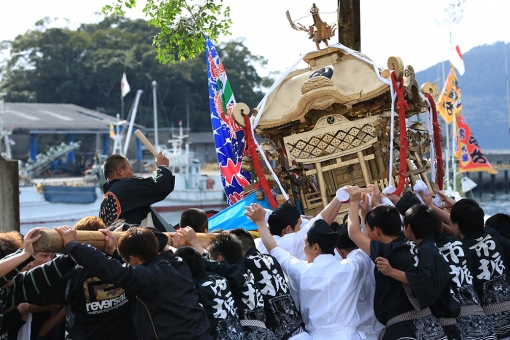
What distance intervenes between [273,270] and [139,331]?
1152 millimetres

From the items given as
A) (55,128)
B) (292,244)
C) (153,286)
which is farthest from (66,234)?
(55,128)

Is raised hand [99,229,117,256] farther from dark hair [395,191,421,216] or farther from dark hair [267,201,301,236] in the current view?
dark hair [395,191,421,216]

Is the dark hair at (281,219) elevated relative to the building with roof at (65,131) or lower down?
lower down

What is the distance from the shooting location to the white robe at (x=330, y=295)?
4918 millimetres

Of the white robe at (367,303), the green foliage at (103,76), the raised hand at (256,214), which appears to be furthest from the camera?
the green foliage at (103,76)

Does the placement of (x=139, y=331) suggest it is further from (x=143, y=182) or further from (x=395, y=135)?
(x=395, y=135)

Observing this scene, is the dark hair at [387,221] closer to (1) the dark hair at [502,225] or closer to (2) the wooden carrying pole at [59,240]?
(1) the dark hair at [502,225]

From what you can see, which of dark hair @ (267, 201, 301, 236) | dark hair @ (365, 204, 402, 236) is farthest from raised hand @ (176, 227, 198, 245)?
dark hair @ (365, 204, 402, 236)

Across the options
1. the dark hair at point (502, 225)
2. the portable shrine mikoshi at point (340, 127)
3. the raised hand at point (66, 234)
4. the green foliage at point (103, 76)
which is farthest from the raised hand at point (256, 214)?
the green foliage at point (103, 76)

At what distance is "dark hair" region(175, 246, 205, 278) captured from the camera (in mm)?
4523

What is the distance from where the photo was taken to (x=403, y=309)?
193 inches

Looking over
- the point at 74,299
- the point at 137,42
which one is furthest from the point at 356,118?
the point at 137,42

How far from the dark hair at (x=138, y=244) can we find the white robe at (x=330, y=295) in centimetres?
129

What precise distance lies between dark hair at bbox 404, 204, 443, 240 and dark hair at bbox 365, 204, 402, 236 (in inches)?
7.7
